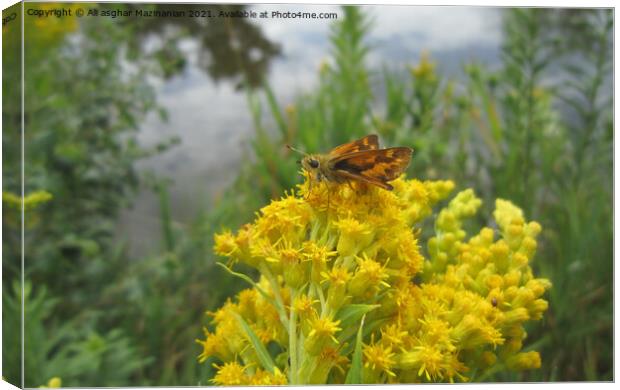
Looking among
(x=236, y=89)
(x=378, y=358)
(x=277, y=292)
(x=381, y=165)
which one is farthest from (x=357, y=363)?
(x=236, y=89)

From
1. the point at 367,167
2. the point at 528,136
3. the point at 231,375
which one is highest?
the point at 528,136

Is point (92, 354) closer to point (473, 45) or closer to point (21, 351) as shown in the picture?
point (21, 351)

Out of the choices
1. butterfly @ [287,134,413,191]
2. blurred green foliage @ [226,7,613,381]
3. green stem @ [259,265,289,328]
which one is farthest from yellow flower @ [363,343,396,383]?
blurred green foliage @ [226,7,613,381]

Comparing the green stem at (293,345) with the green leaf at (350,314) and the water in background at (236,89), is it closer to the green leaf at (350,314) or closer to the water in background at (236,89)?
the green leaf at (350,314)

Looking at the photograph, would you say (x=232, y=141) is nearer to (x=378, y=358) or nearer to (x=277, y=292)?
(x=277, y=292)

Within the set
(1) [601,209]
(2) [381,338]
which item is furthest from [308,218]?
(1) [601,209]

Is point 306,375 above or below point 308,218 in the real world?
below

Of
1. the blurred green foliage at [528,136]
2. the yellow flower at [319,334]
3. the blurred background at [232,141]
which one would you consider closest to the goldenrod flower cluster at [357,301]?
the yellow flower at [319,334]

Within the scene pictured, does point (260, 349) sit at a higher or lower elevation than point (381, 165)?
lower
